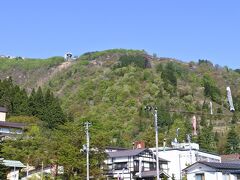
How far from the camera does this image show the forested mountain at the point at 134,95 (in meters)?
88.1

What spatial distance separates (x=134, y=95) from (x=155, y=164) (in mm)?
69752

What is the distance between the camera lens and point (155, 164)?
58.1 meters

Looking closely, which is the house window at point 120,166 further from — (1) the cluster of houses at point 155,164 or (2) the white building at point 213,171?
(2) the white building at point 213,171

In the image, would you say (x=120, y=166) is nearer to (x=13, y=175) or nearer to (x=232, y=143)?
(x=13, y=175)

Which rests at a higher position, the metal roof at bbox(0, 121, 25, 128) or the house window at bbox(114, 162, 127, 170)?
the metal roof at bbox(0, 121, 25, 128)

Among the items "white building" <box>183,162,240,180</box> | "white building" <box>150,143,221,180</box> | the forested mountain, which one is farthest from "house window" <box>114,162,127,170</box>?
"white building" <box>183,162,240,180</box>

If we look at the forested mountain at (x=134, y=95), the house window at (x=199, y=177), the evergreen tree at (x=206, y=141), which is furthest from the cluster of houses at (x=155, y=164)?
the evergreen tree at (x=206, y=141)

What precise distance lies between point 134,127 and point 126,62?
2054 inches

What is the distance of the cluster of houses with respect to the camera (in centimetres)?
3695

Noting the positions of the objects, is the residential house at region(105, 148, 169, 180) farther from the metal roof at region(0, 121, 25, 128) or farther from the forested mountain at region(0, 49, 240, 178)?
the metal roof at region(0, 121, 25, 128)

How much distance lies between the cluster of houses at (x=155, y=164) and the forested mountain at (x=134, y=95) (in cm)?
698

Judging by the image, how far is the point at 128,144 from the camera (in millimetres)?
88375

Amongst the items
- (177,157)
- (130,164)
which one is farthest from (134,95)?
(130,164)

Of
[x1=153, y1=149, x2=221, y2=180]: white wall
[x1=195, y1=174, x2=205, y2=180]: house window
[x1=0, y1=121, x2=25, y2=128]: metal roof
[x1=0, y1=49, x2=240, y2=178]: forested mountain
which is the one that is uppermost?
[x1=0, y1=49, x2=240, y2=178]: forested mountain
